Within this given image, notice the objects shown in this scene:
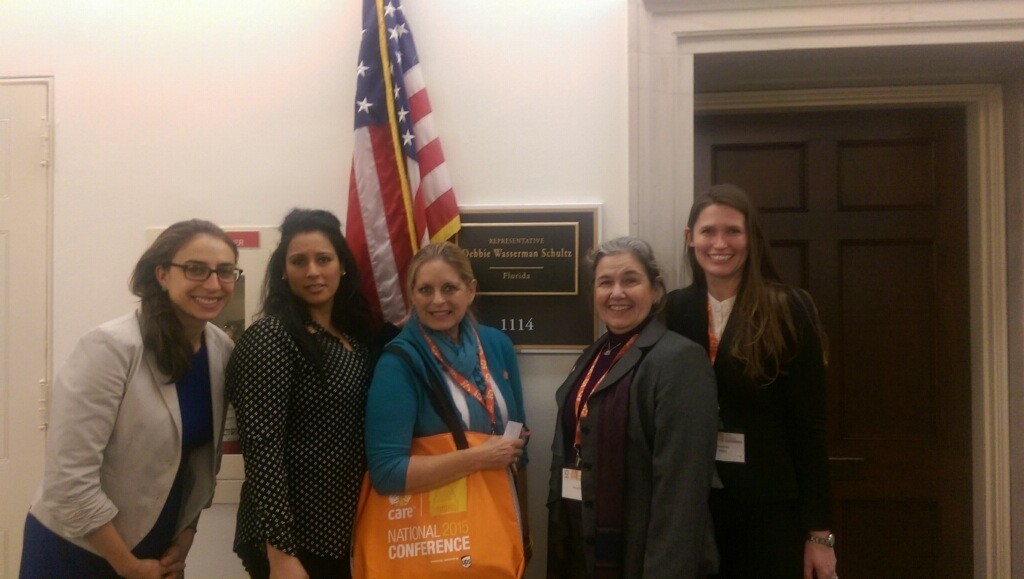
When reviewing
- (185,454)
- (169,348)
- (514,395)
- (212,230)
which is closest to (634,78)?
(514,395)

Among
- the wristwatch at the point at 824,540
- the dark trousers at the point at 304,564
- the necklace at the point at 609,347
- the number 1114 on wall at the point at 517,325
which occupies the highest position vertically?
the number 1114 on wall at the point at 517,325

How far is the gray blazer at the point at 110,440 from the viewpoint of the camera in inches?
58.1

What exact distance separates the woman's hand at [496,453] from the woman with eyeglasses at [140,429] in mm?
785

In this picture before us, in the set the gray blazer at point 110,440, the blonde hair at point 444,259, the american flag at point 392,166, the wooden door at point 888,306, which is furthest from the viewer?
the wooden door at point 888,306

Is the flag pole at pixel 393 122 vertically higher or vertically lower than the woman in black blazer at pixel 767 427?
higher

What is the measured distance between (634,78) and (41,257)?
8.15ft

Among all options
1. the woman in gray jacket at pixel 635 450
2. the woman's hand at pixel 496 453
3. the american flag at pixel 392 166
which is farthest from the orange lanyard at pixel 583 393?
the american flag at pixel 392 166

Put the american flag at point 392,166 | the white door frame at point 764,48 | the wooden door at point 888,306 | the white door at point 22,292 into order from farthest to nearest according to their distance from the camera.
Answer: the wooden door at point 888,306, the white door at point 22,292, the american flag at point 392,166, the white door frame at point 764,48

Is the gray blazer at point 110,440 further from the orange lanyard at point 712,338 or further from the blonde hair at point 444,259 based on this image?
the orange lanyard at point 712,338

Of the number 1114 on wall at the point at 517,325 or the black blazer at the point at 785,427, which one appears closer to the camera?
the black blazer at the point at 785,427

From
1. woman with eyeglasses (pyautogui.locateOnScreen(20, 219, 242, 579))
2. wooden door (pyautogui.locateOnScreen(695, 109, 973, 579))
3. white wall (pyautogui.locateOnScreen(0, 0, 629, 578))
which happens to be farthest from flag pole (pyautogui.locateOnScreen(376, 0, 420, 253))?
wooden door (pyautogui.locateOnScreen(695, 109, 973, 579))

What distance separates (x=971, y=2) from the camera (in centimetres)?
203

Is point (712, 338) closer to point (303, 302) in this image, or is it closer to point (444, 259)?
point (444, 259)

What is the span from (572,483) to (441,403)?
448mm
